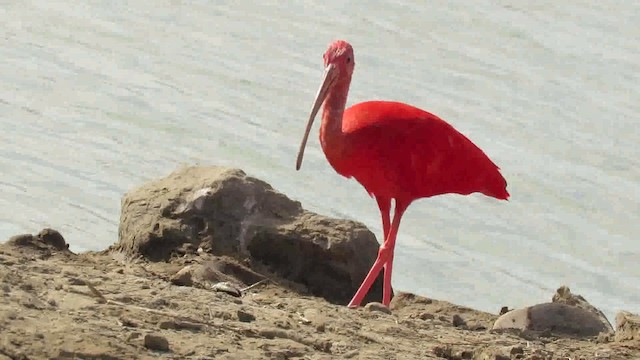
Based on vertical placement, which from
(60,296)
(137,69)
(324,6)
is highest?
(324,6)

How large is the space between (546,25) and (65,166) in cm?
694

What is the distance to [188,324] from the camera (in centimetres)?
580

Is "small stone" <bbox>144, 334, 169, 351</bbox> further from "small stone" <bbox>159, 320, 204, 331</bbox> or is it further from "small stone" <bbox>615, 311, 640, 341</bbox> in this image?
"small stone" <bbox>615, 311, 640, 341</bbox>

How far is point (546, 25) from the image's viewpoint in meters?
16.7

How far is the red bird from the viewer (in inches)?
315

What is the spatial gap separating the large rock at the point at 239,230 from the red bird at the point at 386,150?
233mm

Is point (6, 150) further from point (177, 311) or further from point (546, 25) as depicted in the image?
point (546, 25)

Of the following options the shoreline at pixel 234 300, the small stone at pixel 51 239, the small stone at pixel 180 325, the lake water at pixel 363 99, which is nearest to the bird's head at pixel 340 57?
the shoreline at pixel 234 300

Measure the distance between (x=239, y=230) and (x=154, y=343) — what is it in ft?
8.55

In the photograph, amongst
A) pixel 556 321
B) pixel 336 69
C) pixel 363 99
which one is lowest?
pixel 556 321

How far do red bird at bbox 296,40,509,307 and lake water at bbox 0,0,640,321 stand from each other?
186 cm

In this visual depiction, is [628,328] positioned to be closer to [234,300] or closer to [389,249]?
[389,249]

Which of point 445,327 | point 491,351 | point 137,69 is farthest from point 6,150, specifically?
point 491,351

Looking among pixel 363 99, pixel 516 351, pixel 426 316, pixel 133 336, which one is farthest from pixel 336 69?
pixel 363 99
